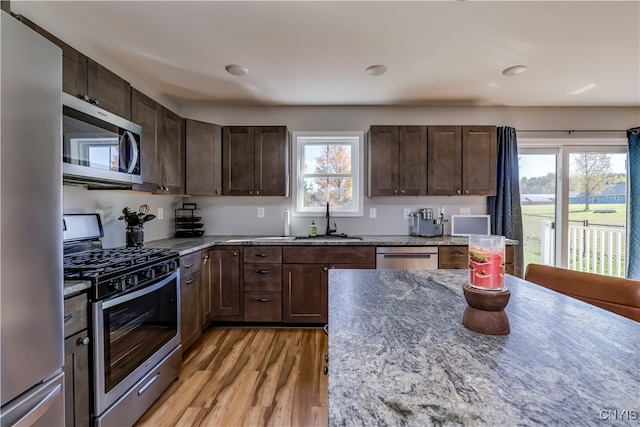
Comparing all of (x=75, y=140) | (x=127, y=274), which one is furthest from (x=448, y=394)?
(x=75, y=140)

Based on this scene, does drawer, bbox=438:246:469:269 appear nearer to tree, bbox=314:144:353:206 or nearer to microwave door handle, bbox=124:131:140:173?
tree, bbox=314:144:353:206

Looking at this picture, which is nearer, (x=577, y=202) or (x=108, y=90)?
(x=108, y=90)

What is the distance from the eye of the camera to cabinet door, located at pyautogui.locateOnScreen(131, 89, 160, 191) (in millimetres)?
2123

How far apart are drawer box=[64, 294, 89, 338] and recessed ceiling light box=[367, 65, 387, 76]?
255 cm

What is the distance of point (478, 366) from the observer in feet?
2.07

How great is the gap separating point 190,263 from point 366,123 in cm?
251

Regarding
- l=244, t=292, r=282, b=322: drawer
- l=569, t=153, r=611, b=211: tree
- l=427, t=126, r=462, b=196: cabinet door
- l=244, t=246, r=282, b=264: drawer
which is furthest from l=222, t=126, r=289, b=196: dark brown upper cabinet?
l=569, t=153, r=611, b=211: tree

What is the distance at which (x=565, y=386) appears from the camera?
554 mm

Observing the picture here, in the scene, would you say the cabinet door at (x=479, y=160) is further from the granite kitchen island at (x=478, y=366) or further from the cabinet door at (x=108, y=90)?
the cabinet door at (x=108, y=90)

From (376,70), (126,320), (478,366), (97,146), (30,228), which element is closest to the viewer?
(478,366)

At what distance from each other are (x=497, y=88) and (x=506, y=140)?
0.66 m

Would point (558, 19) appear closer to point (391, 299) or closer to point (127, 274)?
point (391, 299)

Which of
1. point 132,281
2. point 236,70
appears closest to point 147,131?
point 236,70

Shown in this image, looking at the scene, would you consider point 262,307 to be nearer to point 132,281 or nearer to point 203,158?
point 132,281
